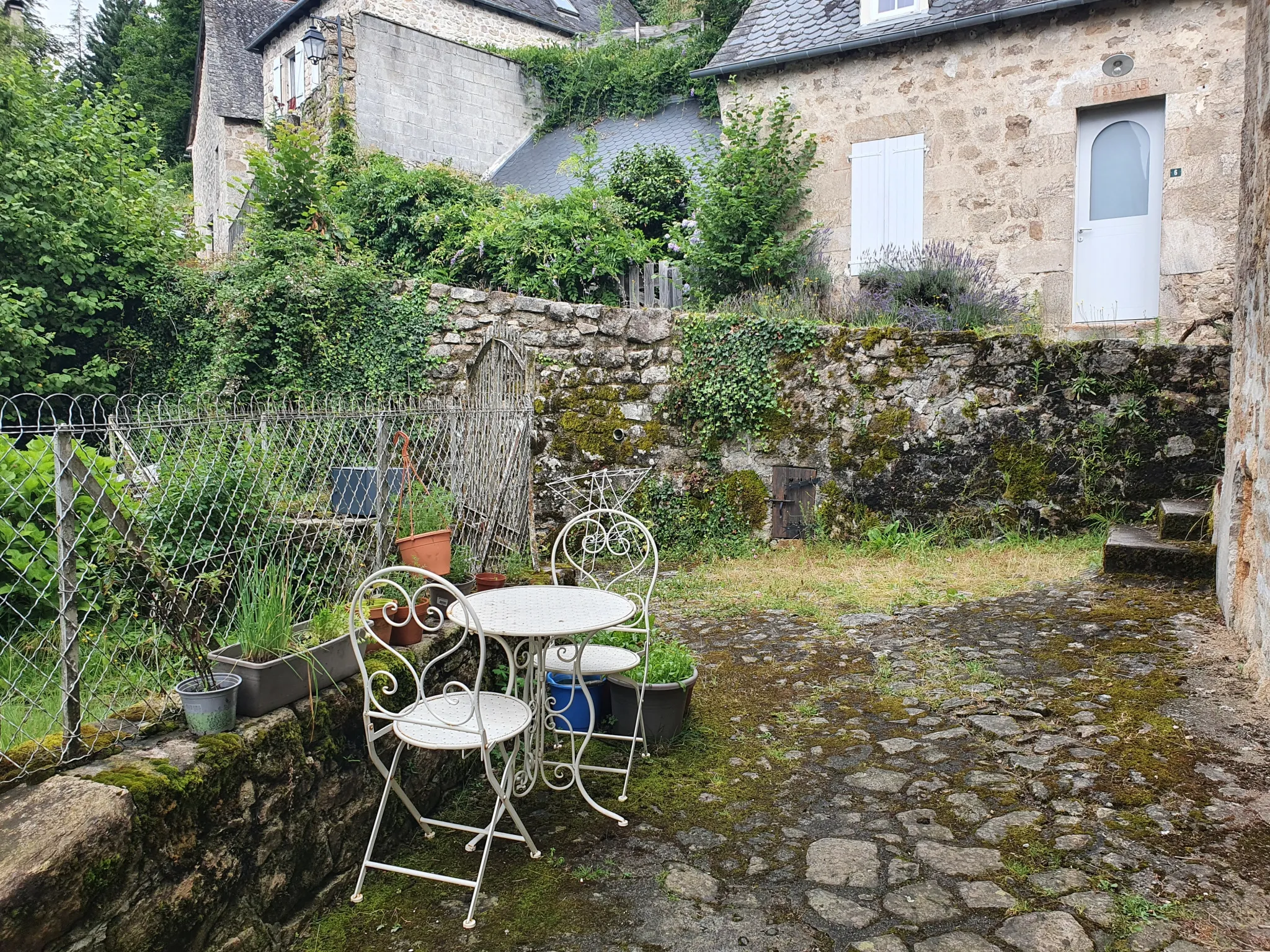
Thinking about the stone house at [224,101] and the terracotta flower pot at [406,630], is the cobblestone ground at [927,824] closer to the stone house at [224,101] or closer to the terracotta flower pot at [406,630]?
the terracotta flower pot at [406,630]

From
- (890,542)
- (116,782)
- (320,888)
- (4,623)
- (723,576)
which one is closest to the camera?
(116,782)

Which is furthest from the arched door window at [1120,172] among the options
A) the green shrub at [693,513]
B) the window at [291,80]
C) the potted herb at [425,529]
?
the window at [291,80]

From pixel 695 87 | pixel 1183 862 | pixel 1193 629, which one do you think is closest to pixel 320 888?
pixel 1183 862

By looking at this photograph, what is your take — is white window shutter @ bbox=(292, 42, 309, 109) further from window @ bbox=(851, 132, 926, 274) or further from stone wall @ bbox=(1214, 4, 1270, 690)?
stone wall @ bbox=(1214, 4, 1270, 690)

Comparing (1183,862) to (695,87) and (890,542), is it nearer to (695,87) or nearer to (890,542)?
(890,542)

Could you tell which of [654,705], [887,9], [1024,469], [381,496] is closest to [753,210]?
[887,9]

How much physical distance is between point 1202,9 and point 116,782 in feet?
35.2

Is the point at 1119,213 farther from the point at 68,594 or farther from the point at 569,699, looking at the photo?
the point at 68,594

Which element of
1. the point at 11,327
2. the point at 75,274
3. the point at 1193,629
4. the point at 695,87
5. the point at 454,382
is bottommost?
the point at 1193,629

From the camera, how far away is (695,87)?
14.8 meters

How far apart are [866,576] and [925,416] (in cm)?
180

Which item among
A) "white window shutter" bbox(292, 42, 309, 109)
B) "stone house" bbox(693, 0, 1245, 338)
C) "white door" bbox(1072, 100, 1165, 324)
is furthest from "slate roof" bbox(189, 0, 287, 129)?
"white door" bbox(1072, 100, 1165, 324)

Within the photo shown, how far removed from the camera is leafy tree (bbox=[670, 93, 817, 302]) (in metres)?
9.88

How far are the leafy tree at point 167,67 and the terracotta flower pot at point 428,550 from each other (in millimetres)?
27501
